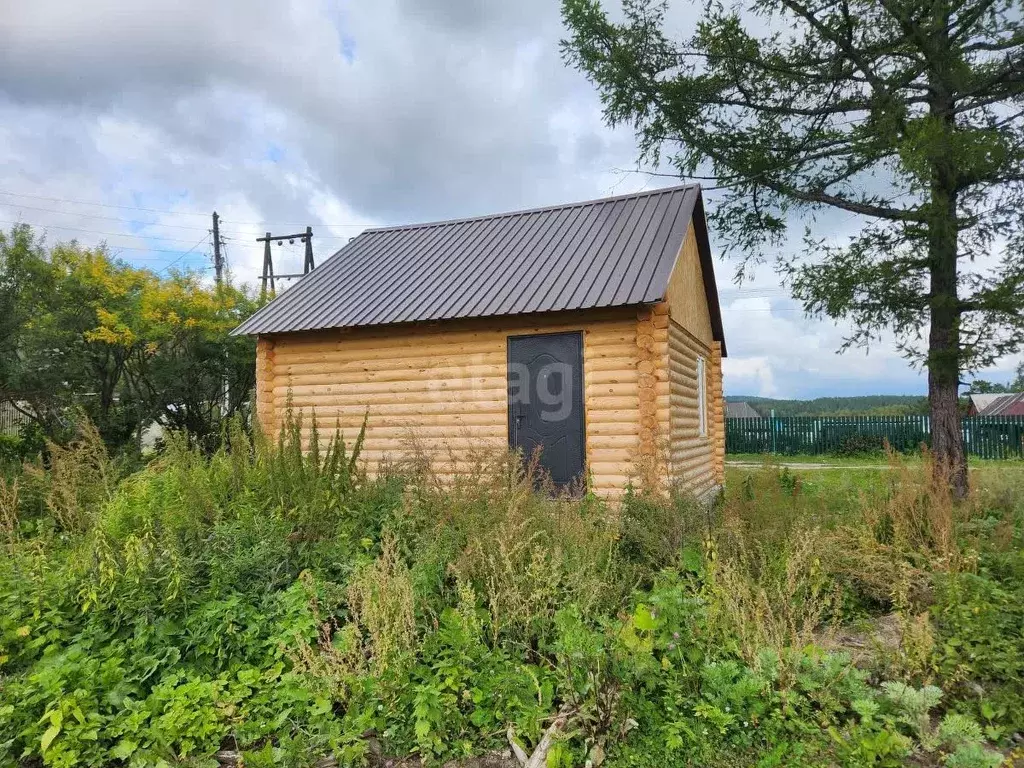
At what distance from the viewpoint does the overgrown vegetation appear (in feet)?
10.4

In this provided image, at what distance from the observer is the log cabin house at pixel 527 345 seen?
864cm

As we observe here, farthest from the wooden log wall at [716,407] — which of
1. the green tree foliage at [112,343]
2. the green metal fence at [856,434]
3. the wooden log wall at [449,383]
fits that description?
the green tree foliage at [112,343]

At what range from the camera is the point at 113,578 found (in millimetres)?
4008

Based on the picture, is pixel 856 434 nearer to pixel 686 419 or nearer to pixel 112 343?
pixel 686 419

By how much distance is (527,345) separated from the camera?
9258 mm

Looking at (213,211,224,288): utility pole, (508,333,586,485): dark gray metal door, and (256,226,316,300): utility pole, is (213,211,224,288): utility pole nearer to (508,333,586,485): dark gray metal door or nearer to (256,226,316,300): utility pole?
(256,226,316,300): utility pole

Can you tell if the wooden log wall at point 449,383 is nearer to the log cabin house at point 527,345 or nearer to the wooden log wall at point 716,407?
the log cabin house at point 527,345

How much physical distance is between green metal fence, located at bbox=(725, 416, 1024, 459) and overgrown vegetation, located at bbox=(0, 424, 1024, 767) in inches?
771

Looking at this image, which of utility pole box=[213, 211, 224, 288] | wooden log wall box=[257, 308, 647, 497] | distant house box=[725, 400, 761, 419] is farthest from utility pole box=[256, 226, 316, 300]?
distant house box=[725, 400, 761, 419]

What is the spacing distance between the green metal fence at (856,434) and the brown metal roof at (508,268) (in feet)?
46.0

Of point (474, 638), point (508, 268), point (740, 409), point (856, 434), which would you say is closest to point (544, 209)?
point (508, 268)

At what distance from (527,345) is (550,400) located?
2.94 ft

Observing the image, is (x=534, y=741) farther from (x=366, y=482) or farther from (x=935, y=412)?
(x=935, y=412)

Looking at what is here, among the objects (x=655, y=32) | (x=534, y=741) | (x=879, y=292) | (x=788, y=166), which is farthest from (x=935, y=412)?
(x=534, y=741)
